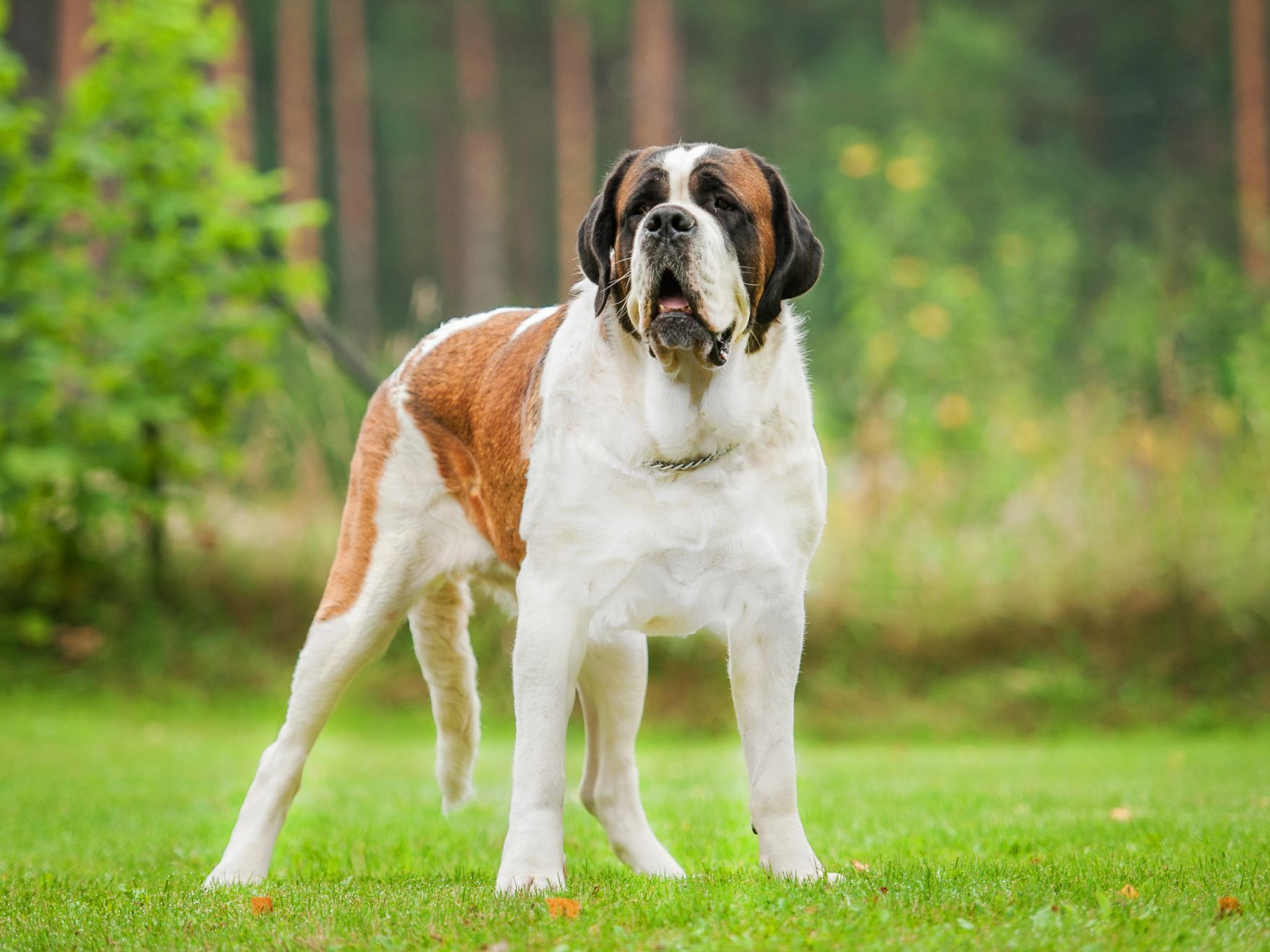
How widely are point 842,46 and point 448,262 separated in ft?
32.4

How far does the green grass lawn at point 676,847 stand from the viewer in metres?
3.06

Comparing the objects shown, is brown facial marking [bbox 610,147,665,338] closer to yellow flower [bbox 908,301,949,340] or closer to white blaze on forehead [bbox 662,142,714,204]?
white blaze on forehead [bbox 662,142,714,204]

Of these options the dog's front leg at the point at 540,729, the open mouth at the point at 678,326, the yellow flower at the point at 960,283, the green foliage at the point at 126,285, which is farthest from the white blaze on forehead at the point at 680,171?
the yellow flower at the point at 960,283

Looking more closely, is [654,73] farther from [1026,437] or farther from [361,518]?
[361,518]

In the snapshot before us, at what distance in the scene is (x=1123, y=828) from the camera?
191 inches

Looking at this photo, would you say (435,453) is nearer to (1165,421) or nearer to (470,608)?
(470,608)

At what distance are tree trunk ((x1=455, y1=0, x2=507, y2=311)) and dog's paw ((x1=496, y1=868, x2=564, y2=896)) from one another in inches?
892

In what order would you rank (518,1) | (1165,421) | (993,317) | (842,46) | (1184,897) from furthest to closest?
(842,46), (518,1), (993,317), (1165,421), (1184,897)

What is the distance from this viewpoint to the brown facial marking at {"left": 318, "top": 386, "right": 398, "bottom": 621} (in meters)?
4.35

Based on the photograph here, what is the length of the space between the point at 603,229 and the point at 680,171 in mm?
300

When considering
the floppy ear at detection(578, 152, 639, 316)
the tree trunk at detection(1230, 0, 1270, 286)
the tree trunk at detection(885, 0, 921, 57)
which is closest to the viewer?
the floppy ear at detection(578, 152, 639, 316)

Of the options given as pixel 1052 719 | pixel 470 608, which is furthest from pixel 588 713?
pixel 1052 719

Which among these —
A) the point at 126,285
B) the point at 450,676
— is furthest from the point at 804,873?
the point at 126,285

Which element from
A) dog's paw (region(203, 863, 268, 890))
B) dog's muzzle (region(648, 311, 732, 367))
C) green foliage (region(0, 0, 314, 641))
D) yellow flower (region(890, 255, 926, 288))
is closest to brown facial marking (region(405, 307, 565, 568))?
dog's muzzle (region(648, 311, 732, 367))
